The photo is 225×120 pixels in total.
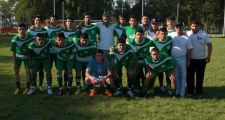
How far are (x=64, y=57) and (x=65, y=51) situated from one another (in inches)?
6.8

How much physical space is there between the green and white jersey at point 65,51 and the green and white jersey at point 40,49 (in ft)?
0.66

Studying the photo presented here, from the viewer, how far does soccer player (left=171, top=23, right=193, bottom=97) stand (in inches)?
375

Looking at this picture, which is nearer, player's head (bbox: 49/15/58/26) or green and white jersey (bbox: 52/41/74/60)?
green and white jersey (bbox: 52/41/74/60)

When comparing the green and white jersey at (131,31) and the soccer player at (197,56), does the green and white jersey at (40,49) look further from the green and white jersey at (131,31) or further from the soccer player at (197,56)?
the soccer player at (197,56)

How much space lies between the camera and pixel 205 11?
7131cm

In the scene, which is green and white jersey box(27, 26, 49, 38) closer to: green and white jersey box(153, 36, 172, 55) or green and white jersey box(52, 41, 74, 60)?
green and white jersey box(52, 41, 74, 60)

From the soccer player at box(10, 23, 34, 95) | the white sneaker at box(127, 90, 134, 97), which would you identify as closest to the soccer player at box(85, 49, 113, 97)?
the white sneaker at box(127, 90, 134, 97)

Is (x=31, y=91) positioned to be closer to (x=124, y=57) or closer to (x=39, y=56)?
(x=39, y=56)

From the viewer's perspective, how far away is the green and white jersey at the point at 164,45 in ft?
31.6

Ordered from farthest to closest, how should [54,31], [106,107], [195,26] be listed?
[54,31] → [195,26] → [106,107]

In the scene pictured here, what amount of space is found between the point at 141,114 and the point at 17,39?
3772mm

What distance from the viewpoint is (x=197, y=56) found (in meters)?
9.68

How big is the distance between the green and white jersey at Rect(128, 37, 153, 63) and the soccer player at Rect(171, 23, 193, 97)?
599 mm

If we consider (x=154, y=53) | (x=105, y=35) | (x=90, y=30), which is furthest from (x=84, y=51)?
(x=154, y=53)
